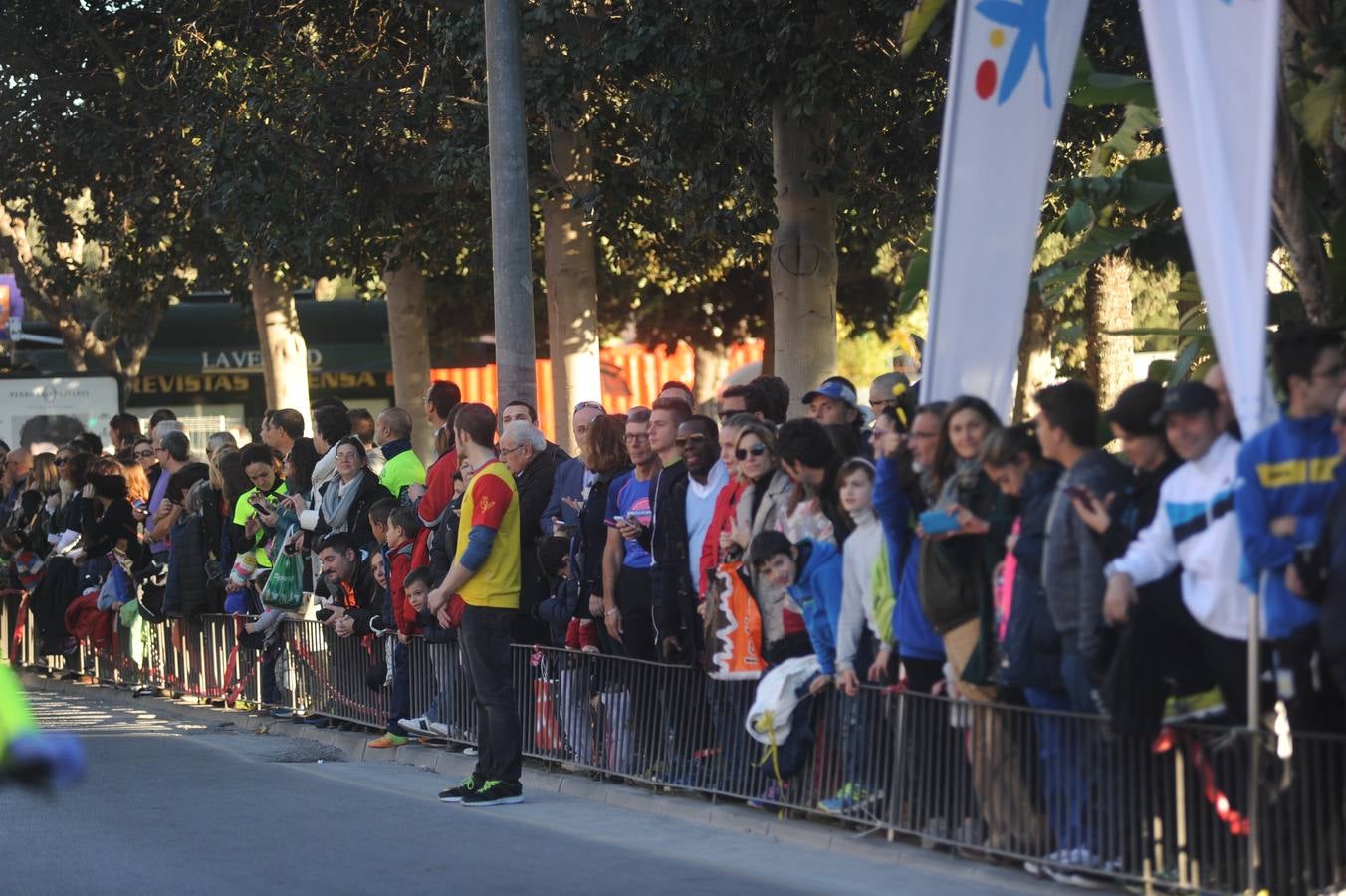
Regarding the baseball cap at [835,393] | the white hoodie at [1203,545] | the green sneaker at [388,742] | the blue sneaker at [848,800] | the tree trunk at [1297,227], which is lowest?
the green sneaker at [388,742]

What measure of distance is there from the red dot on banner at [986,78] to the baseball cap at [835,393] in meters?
2.58

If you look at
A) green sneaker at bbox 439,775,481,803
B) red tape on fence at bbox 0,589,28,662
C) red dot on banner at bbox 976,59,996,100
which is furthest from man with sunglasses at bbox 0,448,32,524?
red dot on banner at bbox 976,59,996,100

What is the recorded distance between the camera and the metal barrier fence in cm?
701

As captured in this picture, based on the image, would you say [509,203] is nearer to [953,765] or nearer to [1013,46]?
[1013,46]

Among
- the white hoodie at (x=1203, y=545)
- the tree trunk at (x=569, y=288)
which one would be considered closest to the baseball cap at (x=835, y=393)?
the white hoodie at (x=1203, y=545)

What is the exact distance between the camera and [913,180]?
18.3m

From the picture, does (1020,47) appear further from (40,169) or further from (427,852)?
(40,169)

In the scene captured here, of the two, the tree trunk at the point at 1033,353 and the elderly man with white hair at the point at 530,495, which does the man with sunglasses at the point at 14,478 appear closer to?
the elderly man with white hair at the point at 530,495

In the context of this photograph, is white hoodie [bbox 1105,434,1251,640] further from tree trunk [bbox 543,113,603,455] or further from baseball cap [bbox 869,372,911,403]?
tree trunk [bbox 543,113,603,455]

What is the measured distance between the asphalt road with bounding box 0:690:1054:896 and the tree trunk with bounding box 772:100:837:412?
5.87 m

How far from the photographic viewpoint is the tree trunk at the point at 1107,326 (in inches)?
901

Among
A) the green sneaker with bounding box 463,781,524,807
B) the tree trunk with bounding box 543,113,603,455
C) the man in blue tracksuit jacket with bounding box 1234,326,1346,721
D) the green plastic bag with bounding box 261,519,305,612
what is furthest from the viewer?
the tree trunk with bounding box 543,113,603,455

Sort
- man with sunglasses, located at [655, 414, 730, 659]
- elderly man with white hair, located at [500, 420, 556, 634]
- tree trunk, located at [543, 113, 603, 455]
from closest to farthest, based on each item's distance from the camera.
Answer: man with sunglasses, located at [655, 414, 730, 659] < elderly man with white hair, located at [500, 420, 556, 634] < tree trunk, located at [543, 113, 603, 455]

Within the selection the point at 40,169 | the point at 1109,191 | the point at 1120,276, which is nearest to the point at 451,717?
the point at 1109,191
